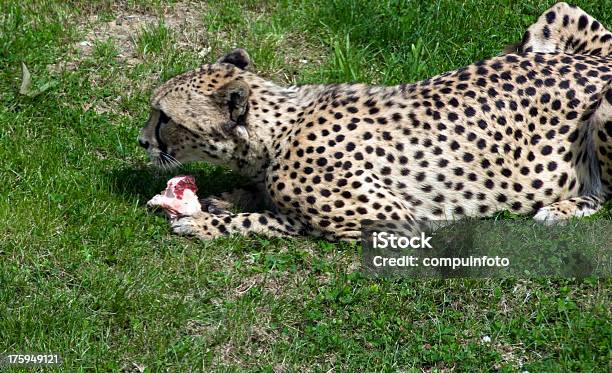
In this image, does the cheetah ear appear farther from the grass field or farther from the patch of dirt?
the patch of dirt

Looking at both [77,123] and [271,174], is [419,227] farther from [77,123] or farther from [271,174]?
[77,123]

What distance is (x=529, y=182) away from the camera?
6.79m

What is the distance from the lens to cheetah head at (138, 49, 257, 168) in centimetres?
A: 681

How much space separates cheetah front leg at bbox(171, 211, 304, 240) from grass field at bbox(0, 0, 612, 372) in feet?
0.30

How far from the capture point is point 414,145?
674 cm

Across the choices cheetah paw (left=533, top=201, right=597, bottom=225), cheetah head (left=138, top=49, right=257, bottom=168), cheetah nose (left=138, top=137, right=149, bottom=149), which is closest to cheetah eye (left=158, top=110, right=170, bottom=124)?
cheetah head (left=138, top=49, right=257, bottom=168)

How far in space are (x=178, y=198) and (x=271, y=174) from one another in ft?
2.05

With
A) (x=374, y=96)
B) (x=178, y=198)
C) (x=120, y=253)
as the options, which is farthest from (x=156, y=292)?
(x=374, y=96)

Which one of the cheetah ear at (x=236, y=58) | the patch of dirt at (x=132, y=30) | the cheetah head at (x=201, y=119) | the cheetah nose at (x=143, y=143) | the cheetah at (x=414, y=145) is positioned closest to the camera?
the cheetah at (x=414, y=145)

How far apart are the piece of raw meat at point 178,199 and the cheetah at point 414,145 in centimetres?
7

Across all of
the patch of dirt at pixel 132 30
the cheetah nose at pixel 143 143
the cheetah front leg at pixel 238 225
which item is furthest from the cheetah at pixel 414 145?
the patch of dirt at pixel 132 30

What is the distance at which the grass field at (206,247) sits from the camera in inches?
224

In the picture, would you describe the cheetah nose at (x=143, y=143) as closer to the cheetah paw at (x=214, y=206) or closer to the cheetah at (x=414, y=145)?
the cheetah at (x=414, y=145)

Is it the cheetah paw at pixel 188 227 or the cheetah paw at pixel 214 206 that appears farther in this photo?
the cheetah paw at pixel 214 206
